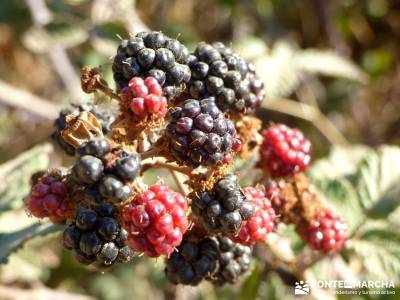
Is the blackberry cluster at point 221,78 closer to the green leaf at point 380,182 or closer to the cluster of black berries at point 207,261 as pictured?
the cluster of black berries at point 207,261

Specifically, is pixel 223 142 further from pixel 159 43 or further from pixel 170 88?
pixel 159 43

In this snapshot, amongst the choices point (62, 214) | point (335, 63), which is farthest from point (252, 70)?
point (335, 63)

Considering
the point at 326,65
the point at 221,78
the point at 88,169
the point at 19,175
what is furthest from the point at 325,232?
the point at 326,65

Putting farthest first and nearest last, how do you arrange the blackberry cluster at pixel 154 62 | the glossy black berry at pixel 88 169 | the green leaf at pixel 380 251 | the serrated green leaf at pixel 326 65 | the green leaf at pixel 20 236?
the serrated green leaf at pixel 326 65 < the green leaf at pixel 380 251 < the green leaf at pixel 20 236 < the blackberry cluster at pixel 154 62 < the glossy black berry at pixel 88 169

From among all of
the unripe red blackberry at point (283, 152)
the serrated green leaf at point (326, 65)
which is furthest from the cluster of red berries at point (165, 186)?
the serrated green leaf at point (326, 65)

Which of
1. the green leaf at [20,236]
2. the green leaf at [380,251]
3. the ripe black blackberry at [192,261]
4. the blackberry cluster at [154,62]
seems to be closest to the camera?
the blackberry cluster at [154,62]

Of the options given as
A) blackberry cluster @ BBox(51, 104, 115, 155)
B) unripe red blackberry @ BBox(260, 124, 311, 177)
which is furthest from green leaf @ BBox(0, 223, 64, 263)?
unripe red blackberry @ BBox(260, 124, 311, 177)
